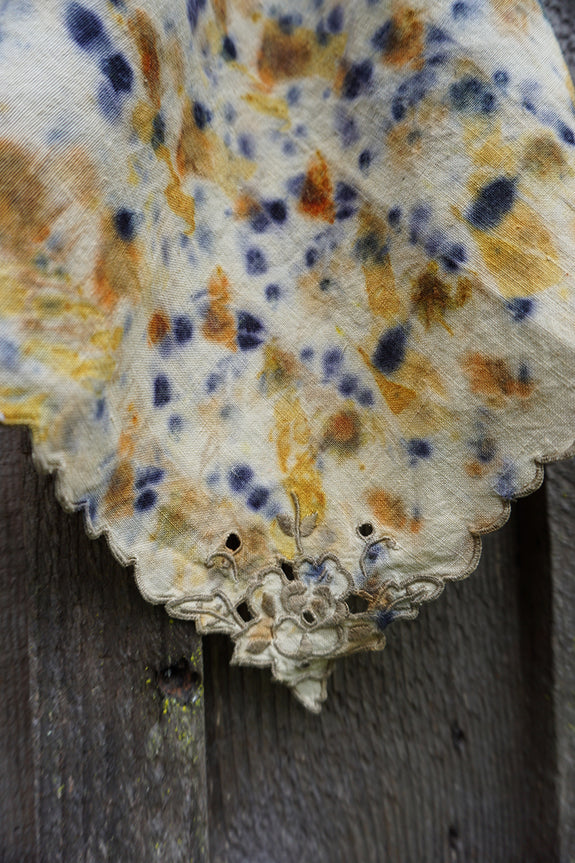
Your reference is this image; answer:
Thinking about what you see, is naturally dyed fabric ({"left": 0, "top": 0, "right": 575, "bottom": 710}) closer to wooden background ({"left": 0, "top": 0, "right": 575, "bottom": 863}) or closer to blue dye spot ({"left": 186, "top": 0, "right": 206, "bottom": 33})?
blue dye spot ({"left": 186, "top": 0, "right": 206, "bottom": 33})

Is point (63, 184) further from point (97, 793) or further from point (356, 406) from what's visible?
point (97, 793)

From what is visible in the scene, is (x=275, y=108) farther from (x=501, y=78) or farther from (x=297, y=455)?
(x=297, y=455)

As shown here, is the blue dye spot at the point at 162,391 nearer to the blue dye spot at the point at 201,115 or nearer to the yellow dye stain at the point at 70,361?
the yellow dye stain at the point at 70,361

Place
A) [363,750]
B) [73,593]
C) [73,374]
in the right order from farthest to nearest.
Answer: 1. [363,750]
2. [73,593]
3. [73,374]

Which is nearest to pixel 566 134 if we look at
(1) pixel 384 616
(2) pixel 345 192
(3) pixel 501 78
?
(3) pixel 501 78

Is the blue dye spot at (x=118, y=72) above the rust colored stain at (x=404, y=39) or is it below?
below

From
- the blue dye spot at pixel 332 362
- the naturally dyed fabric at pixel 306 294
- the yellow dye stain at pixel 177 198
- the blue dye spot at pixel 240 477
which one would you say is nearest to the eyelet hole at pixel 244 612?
the naturally dyed fabric at pixel 306 294

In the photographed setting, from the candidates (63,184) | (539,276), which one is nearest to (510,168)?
(539,276)
